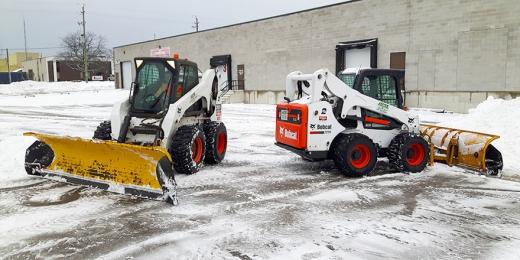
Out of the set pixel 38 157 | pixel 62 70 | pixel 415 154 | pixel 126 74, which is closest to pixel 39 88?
pixel 126 74

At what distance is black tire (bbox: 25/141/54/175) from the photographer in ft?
25.2

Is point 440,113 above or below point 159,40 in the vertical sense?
below

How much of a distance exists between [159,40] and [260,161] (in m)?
39.4

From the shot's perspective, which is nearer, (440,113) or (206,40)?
(440,113)

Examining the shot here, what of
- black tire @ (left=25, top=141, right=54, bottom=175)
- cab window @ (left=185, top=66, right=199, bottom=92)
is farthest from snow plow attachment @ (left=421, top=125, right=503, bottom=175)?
black tire @ (left=25, top=141, right=54, bottom=175)

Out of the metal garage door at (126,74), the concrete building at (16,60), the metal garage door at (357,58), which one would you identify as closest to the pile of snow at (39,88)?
the metal garage door at (126,74)

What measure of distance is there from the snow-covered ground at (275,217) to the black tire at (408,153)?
22 cm

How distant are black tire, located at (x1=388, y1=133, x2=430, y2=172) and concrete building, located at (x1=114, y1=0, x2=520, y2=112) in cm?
1254

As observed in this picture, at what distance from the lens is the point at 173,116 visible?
7883 millimetres

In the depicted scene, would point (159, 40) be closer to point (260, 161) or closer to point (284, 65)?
point (284, 65)

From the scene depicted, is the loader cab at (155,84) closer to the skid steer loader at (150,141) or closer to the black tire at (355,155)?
the skid steer loader at (150,141)

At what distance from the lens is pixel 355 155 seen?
27.4 ft

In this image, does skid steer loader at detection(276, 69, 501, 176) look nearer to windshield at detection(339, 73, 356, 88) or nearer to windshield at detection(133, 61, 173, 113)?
windshield at detection(339, 73, 356, 88)

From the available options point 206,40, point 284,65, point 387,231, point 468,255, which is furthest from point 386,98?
point 206,40
